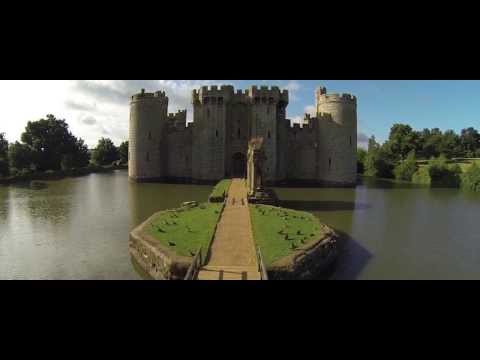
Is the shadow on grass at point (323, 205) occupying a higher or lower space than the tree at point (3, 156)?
lower

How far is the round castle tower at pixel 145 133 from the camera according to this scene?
3562 cm

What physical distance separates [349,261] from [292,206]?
10843mm

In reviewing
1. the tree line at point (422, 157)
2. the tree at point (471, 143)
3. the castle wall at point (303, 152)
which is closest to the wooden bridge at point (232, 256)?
the castle wall at point (303, 152)

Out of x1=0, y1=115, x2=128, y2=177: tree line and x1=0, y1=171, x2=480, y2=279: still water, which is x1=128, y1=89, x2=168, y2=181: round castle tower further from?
x1=0, y1=115, x2=128, y2=177: tree line

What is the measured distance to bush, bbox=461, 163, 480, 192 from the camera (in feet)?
108

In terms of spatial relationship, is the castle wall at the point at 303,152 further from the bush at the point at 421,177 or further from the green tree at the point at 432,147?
the green tree at the point at 432,147

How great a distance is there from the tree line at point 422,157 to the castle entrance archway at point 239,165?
20125 millimetres

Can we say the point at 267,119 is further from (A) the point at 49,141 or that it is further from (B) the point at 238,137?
(A) the point at 49,141

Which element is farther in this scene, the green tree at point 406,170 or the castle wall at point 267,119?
the green tree at point 406,170

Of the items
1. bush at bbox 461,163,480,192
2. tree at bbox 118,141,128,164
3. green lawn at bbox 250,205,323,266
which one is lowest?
green lawn at bbox 250,205,323,266

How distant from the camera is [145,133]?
35.8 metres

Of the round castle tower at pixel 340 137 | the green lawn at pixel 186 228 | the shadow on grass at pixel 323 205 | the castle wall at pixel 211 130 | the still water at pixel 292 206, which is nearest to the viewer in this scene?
the green lawn at pixel 186 228

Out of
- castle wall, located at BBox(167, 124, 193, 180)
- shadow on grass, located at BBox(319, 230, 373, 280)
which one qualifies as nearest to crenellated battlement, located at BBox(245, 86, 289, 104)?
castle wall, located at BBox(167, 124, 193, 180)

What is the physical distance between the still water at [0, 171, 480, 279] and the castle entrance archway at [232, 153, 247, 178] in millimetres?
8450
